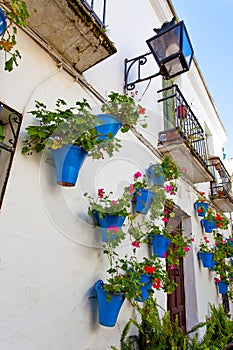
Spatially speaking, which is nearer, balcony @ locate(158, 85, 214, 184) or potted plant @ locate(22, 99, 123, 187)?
potted plant @ locate(22, 99, 123, 187)

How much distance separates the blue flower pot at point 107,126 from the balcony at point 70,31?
66 cm

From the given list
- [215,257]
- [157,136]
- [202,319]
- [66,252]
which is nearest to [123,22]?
[157,136]

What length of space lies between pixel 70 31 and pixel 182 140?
2.14m

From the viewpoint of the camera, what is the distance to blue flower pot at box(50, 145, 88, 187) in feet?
5.07

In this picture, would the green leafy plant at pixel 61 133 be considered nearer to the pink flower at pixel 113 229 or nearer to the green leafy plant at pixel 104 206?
the green leafy plant at pixel 104 206

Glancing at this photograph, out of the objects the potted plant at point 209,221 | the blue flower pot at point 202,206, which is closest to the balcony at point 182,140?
the blue flower pot at point 202,206

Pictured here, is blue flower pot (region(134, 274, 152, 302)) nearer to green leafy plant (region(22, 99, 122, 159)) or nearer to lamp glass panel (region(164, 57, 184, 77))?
green leafy plant (region(22, 99, 122, 159))

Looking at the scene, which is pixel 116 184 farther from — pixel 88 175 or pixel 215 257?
pixel 215 257

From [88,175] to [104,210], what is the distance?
372 millimetres

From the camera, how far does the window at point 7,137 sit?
4.81 ft

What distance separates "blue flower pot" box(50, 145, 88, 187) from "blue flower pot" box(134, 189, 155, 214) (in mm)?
1175

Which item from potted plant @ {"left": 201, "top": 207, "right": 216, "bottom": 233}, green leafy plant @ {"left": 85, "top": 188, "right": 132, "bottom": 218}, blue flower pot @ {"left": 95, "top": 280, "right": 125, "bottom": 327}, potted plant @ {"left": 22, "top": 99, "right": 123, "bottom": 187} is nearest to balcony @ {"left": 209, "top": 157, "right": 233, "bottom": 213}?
potted plant @ {"left": 201, "top": 207, "right": 216, "bottom": 233}

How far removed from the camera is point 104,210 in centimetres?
197

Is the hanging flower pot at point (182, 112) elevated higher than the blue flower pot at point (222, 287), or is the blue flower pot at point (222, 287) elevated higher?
the hanging flower pot at point (182, 112)
